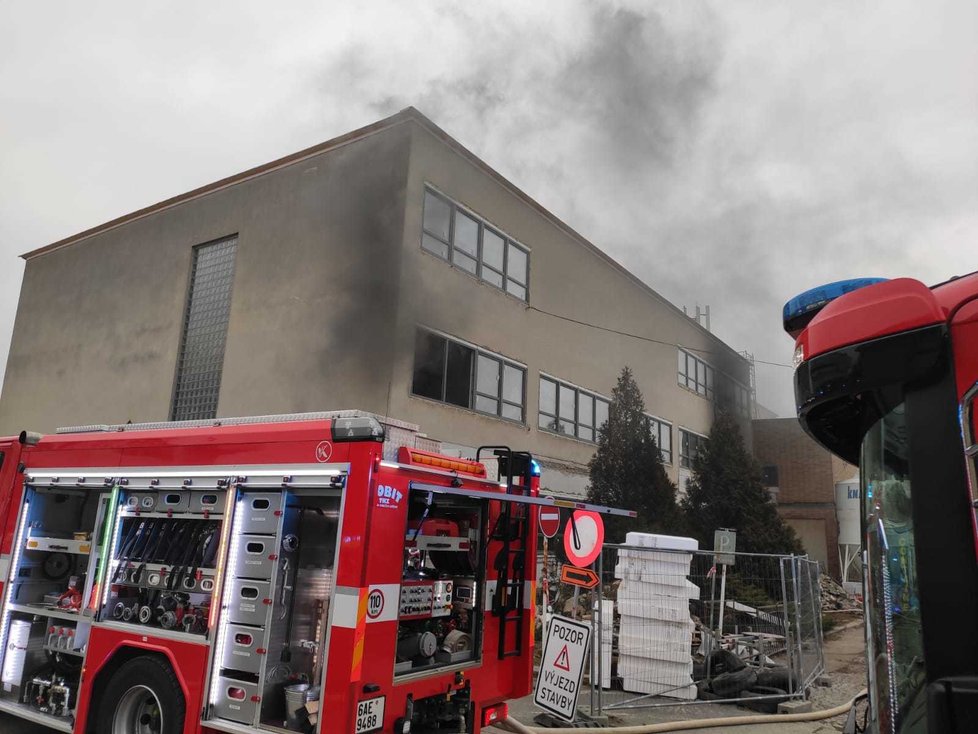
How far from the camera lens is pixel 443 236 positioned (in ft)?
50.3

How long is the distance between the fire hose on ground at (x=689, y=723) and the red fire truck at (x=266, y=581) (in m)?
0.81

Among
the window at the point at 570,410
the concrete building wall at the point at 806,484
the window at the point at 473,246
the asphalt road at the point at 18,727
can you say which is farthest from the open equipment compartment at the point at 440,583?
the concrete building wall at the point at 806,484

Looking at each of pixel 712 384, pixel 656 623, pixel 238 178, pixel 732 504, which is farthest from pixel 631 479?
pixel 712 384

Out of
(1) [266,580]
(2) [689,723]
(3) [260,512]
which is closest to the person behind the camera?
A: (1) [266,580]

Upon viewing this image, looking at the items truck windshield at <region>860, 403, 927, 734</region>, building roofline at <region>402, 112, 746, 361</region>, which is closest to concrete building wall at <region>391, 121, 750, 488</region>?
building roofline at <region>402, 112, 746, 361</region>

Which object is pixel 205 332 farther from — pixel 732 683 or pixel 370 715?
pixel 370 715

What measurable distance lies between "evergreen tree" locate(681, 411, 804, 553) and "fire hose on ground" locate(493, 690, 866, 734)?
376 inches

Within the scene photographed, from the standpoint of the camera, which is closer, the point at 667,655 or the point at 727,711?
the point at 727,711

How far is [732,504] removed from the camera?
56.4ft

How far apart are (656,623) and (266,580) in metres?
5.08

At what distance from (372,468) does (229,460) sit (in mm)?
1246

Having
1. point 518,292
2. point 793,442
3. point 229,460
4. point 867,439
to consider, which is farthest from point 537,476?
point 793,442

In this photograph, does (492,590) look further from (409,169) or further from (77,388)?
(77,388)

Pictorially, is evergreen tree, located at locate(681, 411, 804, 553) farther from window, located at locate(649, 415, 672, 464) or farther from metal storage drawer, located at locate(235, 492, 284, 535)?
metal storage drawer, located at locate(235, 492, 284, 535)
